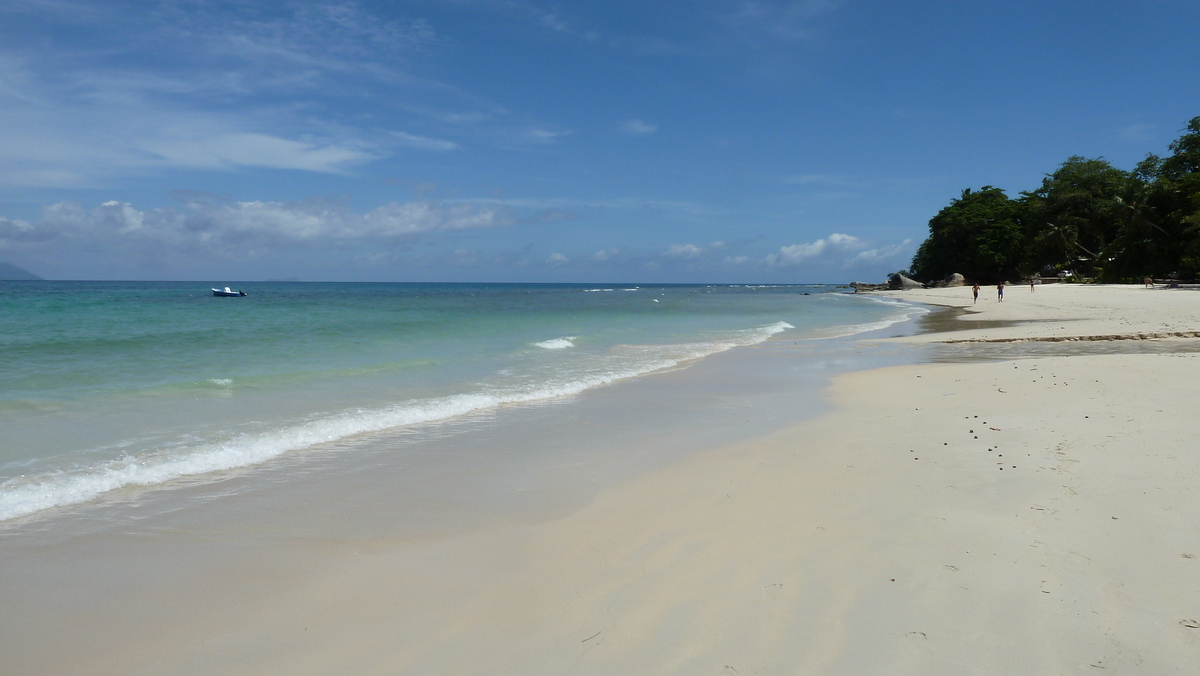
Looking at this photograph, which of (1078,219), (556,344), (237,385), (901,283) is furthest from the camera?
(901,283)

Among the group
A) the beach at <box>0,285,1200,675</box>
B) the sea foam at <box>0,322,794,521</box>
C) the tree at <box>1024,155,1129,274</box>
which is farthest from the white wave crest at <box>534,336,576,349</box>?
the tree at <box>1024,155,1129,274</box>

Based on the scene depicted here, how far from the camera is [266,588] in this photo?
378 cm

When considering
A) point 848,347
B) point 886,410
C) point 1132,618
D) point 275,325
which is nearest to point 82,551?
point 1132,618

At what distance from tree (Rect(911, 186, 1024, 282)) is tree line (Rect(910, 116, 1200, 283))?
11 centimetres

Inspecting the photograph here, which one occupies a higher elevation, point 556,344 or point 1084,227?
point 1084,227

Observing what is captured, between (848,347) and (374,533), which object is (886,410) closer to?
(374,533)

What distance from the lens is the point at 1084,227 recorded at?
63.2 metres

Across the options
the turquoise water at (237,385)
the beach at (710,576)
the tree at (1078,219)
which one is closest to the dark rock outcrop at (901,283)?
the tree at (1078,219)

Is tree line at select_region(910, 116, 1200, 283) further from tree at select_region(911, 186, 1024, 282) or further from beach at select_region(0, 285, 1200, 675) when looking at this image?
beach at select_region(0, 285, 1200, 675)

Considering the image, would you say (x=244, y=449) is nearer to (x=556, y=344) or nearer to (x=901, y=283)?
(x=556, y=344)

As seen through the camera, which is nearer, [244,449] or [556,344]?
[244,449]

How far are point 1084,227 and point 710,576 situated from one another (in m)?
77.9

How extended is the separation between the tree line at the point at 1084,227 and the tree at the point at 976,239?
0.11m

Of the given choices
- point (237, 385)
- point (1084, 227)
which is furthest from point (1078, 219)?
point (237, 385)
